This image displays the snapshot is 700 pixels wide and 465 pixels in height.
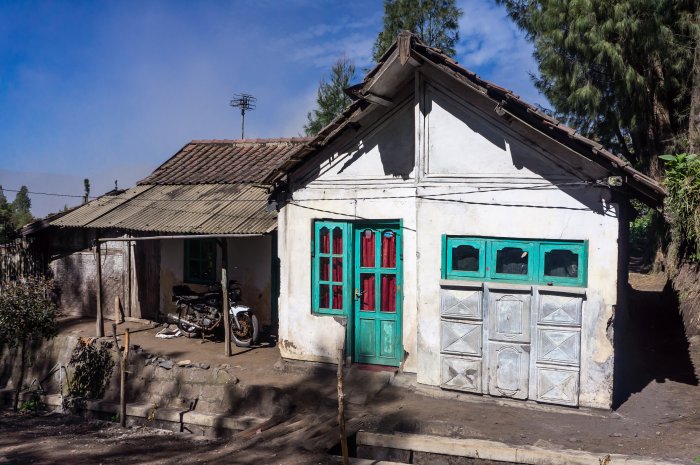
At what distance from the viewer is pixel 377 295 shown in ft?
28.4

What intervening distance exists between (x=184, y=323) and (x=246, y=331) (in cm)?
173

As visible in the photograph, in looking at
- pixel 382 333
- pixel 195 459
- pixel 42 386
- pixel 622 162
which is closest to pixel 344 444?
pixel 195 459

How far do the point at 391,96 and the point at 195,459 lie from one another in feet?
18.9

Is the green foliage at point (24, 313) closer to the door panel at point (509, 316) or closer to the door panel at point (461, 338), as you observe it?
the door panel at point (461, 338)

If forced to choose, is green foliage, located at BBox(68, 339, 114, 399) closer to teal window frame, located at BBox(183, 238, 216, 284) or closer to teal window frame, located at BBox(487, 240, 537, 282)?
teal window frame, located at BBox(183, 238, 216, 284)

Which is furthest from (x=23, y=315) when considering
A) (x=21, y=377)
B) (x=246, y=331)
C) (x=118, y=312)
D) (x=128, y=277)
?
(x=246, y=331)

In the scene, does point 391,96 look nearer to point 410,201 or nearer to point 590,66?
point 410,201

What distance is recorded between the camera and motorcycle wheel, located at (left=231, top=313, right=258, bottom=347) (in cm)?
1060

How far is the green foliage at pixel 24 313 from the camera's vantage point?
10.4 meters

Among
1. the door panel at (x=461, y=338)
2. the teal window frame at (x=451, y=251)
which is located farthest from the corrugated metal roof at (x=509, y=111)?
the door panel at (x=461, y=338)

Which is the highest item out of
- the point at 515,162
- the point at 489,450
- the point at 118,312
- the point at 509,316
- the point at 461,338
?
the point at 515,162

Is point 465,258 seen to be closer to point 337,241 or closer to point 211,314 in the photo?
point 337,241

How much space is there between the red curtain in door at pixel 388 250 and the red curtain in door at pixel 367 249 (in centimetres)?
20

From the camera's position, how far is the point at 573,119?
1800 cm
